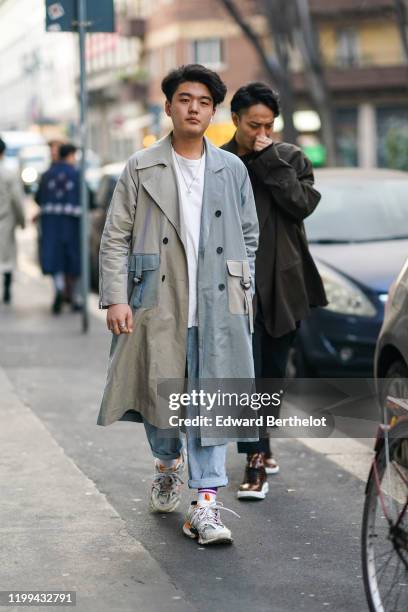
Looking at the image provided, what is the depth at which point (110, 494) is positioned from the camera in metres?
6.38

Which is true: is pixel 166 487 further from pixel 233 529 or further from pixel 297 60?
pixel 297 60

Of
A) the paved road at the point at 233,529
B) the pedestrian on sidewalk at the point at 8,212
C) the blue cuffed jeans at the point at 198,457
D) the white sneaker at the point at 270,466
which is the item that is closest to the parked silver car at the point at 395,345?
the paved road at the point at 233,529

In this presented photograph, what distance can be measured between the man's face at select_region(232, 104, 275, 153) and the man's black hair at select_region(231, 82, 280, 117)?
2 centimetres

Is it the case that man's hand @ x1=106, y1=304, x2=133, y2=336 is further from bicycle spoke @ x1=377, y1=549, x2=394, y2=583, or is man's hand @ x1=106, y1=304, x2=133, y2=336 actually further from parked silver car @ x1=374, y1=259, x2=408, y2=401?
bicycle spoke @ x1=377, y1=549, x2=394, y2=583

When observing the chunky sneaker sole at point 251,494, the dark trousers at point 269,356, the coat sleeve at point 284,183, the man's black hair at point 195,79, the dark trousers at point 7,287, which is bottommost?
the dark trousers at point 7,287

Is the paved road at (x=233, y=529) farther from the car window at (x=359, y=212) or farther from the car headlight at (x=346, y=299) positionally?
the car window at (x=359, y=212)

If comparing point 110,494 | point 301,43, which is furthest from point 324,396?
point 301,43

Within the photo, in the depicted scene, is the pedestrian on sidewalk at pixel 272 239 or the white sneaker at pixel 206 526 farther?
the pedestrian on sidewalk at pixel 272 239

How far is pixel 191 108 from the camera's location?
5531 millimetres

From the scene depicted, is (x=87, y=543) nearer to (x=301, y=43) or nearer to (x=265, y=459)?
(x=265, y=459)

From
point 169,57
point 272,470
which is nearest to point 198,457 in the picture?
point 272,470

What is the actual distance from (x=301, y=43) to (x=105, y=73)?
41.9 m

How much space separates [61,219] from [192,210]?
8.89m

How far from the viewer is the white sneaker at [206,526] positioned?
552cm
